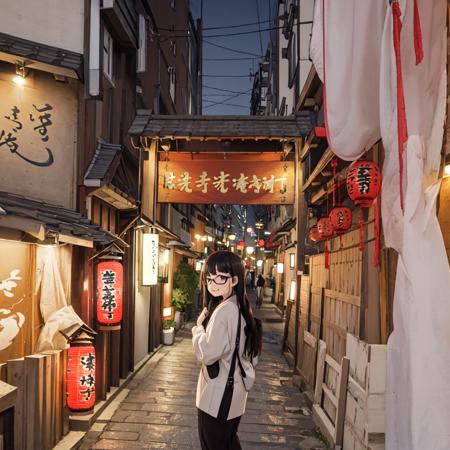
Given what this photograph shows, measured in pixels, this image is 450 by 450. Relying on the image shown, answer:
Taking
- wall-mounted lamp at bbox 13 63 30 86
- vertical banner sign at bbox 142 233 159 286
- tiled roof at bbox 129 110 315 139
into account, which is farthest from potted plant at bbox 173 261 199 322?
wall-mounted lamp at bbox 13 63 30 86

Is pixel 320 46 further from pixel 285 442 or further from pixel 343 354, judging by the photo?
pixel 285 442

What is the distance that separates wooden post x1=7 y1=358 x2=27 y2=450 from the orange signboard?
25.5 feet

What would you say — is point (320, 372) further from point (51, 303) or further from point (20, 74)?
point (20, 74)

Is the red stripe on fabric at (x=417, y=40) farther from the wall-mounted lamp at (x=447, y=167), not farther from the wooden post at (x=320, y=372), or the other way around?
the wooden post at (x=320, y=372)

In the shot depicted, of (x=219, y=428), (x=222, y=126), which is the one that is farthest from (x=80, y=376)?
(x=222, y=126)

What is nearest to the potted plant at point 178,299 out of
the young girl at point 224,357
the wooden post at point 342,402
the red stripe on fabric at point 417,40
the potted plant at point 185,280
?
the potted plant at point 185,280

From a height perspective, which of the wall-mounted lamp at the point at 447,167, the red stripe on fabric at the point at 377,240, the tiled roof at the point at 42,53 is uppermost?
the tiled roof at the point at 42,53

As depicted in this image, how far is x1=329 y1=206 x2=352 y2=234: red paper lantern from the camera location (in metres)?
7.93

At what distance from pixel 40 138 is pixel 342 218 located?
5908 millimetres

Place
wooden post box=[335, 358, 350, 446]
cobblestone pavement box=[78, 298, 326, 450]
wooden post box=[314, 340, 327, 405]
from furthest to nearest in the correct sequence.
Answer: wooden post box=[314, 340, 327, 405] < cobblestone pavement box=[78, 298, 326, 450] < wooden post box=[335, 358, 350, 446]

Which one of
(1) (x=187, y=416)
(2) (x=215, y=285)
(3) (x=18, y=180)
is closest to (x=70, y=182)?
(3) (x=18, y=180)

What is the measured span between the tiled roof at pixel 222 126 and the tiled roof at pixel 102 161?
2347mm

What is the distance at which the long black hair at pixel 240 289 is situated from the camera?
5.10m

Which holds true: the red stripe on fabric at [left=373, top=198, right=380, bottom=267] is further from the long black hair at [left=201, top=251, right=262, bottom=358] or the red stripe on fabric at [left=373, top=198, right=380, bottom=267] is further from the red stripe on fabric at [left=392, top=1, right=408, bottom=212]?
the red stripe on fabric at [left=392, top=1, right=408, bottom=212]
